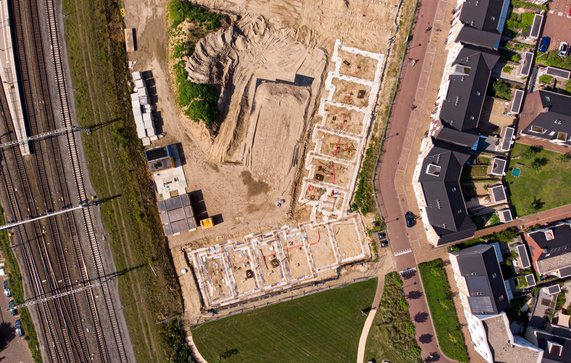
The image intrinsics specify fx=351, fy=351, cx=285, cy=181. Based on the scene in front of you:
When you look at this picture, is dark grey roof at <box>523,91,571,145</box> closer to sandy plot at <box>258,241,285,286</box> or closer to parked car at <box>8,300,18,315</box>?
sandy plot at <box>258,241,285,286</box>

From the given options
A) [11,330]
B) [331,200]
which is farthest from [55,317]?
[331,200]

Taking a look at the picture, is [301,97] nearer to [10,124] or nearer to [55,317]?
[10,124]

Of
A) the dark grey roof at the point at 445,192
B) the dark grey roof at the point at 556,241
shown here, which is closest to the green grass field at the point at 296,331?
the dark grey roof at the point at 445,192

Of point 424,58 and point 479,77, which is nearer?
point 479,77

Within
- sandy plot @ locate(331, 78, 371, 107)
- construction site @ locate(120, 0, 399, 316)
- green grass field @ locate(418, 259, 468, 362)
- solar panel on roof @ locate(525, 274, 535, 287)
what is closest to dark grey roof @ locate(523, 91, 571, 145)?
solar panel on roof @ locate(525, 274, 535, 287)

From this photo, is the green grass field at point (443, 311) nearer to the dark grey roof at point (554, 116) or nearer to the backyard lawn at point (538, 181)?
the backyard lawn at point (538, 181)
